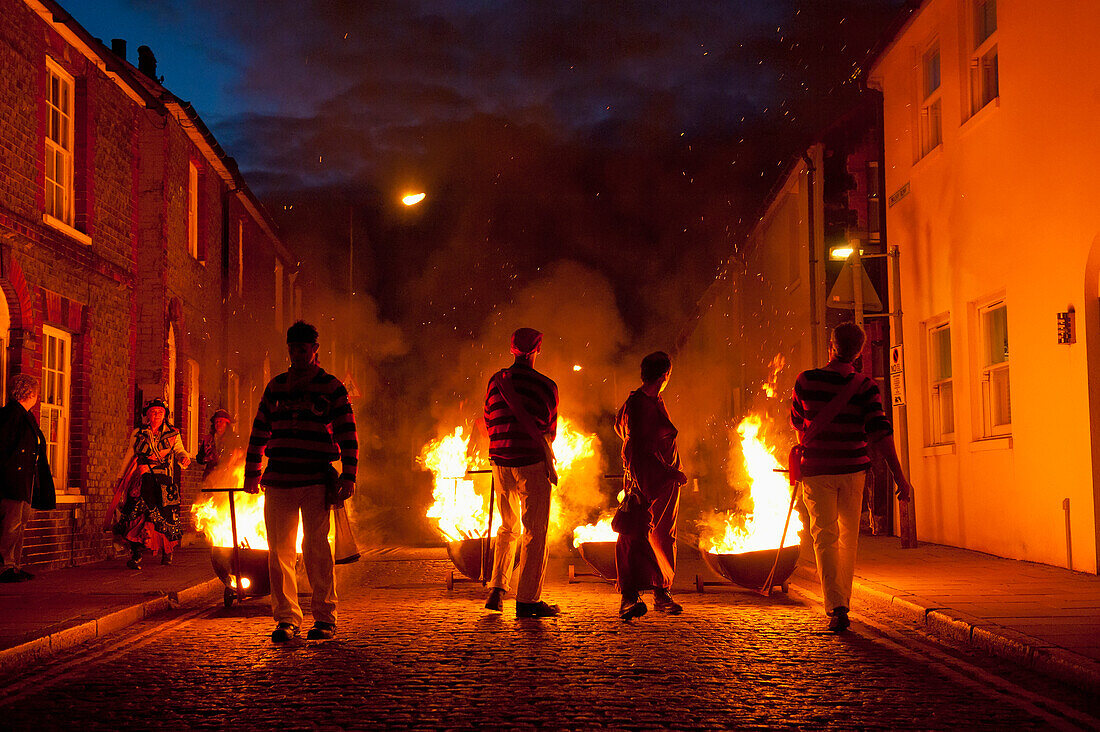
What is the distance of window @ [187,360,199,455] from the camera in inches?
811

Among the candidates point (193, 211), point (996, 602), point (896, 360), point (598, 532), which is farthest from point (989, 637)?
point (193, 211)

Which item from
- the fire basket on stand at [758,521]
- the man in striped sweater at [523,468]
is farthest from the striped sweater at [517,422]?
the fire basket on stand at [758,521]

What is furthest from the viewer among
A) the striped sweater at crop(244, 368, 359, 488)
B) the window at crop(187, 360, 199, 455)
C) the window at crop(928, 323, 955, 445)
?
the window at crop(187, 360, 199, 455)

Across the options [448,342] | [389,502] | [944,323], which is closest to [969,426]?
[944,323]

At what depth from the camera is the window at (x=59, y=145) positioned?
47.5 feet

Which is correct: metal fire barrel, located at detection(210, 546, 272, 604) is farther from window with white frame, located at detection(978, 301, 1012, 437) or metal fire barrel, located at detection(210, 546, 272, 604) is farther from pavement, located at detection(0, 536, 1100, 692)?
window with white frame, located at detection(978, 301, 1012, 437)

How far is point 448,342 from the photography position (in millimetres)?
27672

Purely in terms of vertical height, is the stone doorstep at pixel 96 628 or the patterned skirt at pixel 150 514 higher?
the patterned skirt at pixel 150 514

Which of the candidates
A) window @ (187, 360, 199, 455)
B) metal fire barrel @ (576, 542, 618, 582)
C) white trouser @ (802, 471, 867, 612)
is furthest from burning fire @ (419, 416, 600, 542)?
window @ (187, 360, 199, 455)

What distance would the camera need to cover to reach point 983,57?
46.3 ft

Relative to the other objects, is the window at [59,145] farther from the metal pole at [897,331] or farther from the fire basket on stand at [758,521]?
the metal pole at [897,331]

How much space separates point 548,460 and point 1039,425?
571 cm

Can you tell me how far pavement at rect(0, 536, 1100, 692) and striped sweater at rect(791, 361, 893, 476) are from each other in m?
1.17

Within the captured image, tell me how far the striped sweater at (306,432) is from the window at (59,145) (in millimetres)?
7737
